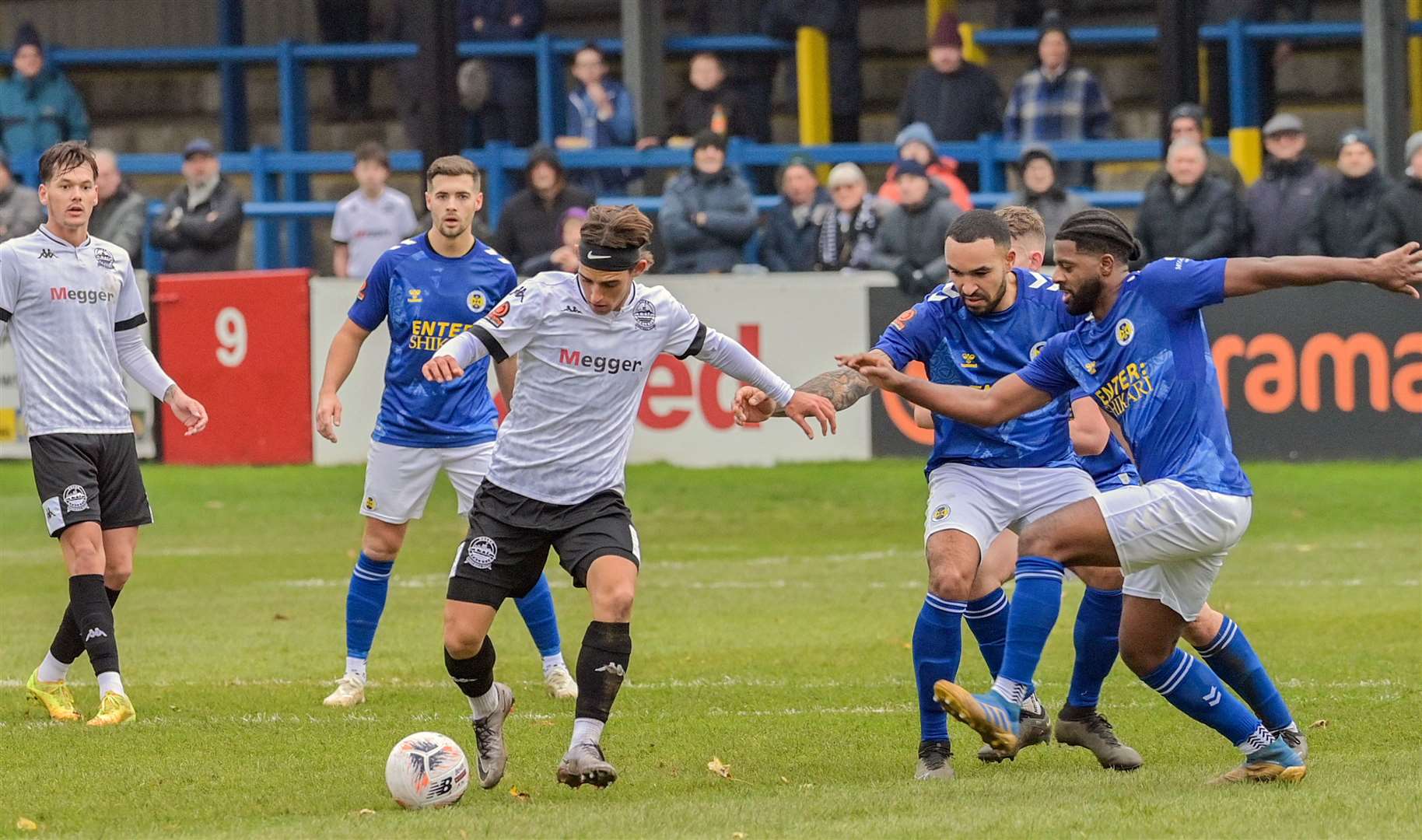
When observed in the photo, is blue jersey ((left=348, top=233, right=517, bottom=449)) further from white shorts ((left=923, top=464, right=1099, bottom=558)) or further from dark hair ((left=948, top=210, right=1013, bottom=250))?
dark hair ((left=948, top=210, right=1013, bottom=250))

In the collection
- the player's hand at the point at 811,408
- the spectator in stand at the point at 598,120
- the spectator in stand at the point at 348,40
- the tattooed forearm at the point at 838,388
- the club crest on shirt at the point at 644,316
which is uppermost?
the spectator in stand at the point at 348,40

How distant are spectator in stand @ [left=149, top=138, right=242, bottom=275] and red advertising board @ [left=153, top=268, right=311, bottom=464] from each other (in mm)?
637

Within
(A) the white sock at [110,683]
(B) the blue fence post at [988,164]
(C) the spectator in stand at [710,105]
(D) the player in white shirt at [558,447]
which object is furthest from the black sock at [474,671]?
(C) the spectator in stand at [710,105]

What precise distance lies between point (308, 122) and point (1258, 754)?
19014 mm

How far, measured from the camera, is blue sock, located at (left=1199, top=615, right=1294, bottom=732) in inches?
300

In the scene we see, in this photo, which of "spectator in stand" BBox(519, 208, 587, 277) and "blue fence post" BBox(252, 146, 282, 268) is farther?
"blue fence post" BBox(252, 146, 282, 268)

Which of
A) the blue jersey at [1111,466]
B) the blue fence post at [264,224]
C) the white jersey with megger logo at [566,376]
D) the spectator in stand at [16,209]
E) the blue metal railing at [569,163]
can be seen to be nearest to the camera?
the white jersey with megger logo at [566,376]

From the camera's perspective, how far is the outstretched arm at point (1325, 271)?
6.98 meters

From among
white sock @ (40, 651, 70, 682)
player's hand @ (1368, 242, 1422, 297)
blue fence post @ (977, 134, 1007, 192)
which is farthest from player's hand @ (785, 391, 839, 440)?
blue fence post @ (977, 134, 1007, 192)

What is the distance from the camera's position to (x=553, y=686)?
32.5 ft

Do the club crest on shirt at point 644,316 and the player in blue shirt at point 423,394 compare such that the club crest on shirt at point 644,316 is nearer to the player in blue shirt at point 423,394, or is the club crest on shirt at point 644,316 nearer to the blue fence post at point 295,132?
the player in blue shirt at point 423,394

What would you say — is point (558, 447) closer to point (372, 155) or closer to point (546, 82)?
point (372, 155)

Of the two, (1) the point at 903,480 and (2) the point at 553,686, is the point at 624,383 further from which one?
(1) the point at 903,480

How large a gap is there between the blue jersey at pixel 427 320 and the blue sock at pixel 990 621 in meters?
2.44
